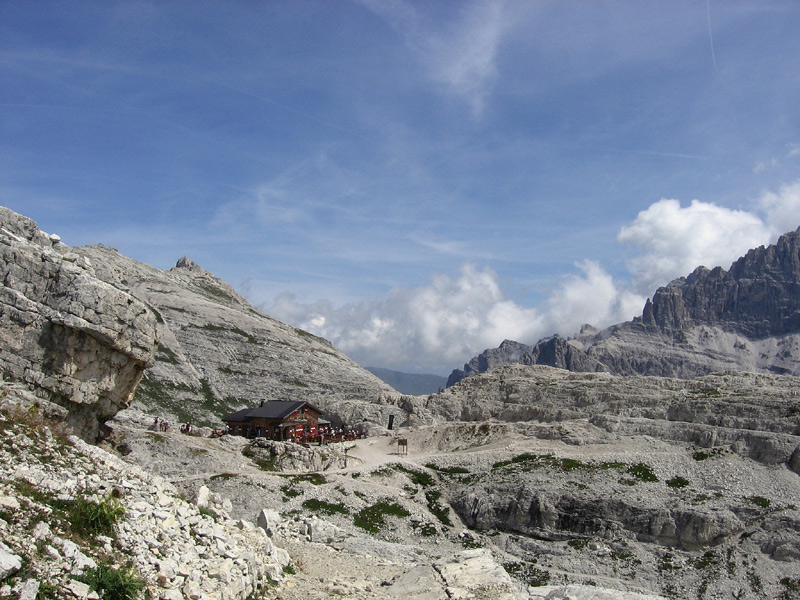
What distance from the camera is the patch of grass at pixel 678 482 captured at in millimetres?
67000

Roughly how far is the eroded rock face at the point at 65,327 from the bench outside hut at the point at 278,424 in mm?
61781

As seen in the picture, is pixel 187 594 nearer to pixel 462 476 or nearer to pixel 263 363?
pixel 462 476

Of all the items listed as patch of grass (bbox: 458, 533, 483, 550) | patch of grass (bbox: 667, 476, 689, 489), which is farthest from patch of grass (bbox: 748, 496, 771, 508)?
patch of grass (bbox: 458, 533, 483, 550)

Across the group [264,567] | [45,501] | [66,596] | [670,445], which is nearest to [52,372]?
[45,501]

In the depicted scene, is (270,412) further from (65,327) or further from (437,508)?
(65,327)

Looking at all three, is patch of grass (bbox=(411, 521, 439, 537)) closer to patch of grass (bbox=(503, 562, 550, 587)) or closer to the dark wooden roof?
patch of grass (bbox=(503, 562, 550, 587))

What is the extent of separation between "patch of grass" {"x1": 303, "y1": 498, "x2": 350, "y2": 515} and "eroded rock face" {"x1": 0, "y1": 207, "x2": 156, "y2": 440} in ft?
98.6

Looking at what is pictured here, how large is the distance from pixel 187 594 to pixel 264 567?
5702 millimetres

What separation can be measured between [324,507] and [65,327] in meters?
37.5

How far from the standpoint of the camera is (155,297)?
179m

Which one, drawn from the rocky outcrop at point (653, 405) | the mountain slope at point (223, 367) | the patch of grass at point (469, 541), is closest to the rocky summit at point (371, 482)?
the patch of grass at point (469, 541)

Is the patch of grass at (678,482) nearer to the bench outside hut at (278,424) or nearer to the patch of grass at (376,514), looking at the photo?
the patch of grass at (376,514)

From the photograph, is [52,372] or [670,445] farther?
[670,445]

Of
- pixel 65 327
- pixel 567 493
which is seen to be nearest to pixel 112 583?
pixel 65 327
